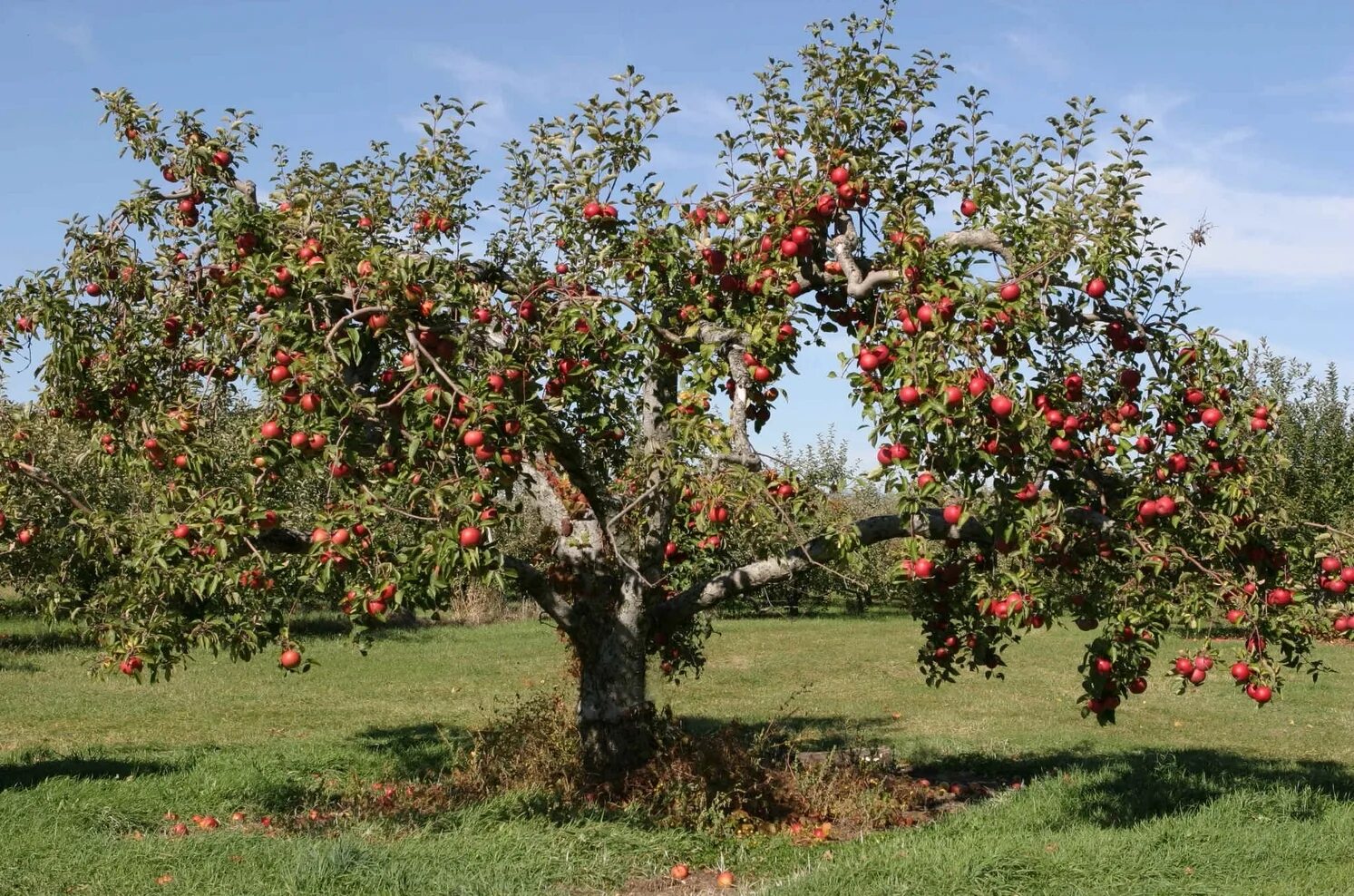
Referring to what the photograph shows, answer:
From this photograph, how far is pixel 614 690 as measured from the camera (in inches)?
333

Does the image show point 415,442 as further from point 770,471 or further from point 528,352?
point 770,471

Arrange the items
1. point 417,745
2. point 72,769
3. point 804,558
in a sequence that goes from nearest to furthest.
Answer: point 804,558, point 72,769, point 417,745

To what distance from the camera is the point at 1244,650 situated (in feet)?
20.3

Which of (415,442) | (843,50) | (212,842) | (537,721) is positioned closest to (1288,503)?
(843,50)

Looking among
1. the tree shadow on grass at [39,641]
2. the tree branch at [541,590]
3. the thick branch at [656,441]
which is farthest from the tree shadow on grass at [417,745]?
the tree shadow on grass at [39,641]

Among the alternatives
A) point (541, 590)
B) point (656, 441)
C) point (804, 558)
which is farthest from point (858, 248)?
point (541, 590)

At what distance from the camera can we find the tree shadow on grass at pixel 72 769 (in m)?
A: 8.74

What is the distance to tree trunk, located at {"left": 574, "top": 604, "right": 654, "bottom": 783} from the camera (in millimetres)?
8461

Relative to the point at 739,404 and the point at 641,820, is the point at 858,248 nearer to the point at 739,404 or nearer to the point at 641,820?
the point at 739,404

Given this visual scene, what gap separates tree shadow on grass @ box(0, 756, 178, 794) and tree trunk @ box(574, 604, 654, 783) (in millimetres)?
3546

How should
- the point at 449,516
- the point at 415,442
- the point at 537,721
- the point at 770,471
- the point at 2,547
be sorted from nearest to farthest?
the point at 415,442 → the point at 449,516 → the point at 770,471 → the point at 2,547 → the point at 537,721

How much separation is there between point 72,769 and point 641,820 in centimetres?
485

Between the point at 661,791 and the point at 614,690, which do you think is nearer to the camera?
the point at 661,791

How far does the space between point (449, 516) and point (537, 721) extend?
13.6 ft
